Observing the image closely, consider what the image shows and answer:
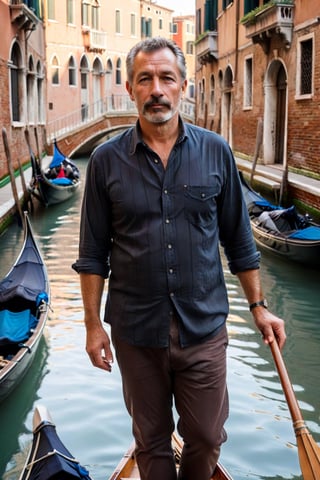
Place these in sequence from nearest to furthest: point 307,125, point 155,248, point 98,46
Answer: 1. point 155,248
2. point 307,125
3. point 98,46

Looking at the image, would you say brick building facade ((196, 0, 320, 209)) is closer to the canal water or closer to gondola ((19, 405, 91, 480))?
the canal water

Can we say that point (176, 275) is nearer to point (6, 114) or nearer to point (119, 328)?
point (119, 328)

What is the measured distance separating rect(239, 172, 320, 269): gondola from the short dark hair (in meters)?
3.87

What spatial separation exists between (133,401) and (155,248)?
0.33 meters

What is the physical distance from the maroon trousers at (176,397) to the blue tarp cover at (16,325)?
165cm

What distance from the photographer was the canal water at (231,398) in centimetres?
258

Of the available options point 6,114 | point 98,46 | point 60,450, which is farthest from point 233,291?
point 98,46

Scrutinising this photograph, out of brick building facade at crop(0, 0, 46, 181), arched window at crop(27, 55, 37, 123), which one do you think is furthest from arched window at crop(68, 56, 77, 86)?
arched window at crop(27, 55, 37, 123)

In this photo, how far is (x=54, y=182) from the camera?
9617 millimetres

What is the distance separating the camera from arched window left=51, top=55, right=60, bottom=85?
1780cm

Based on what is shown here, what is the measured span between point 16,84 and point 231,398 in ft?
28.6

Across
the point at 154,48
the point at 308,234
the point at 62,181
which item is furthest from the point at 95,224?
the point at 62,181

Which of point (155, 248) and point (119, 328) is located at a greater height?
point (155, 248)

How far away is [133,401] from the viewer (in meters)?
1.50
